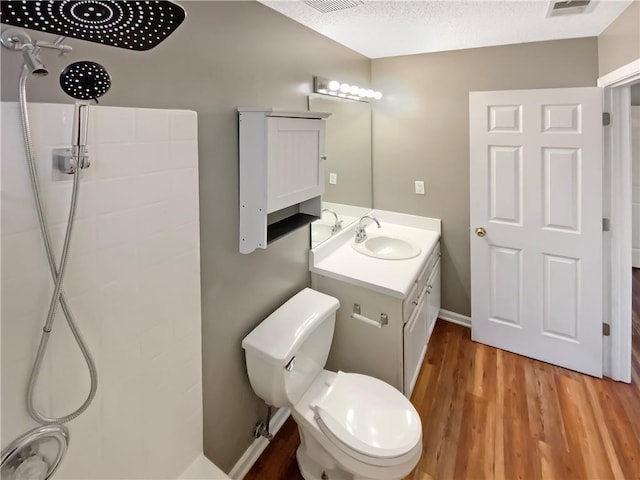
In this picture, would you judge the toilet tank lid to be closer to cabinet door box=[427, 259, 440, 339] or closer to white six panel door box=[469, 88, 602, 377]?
A: cabinet door box=[427, 259, 440, 339]

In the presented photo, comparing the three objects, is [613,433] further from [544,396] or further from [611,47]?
[611,47]

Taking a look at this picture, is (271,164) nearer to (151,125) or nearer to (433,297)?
(151,125)

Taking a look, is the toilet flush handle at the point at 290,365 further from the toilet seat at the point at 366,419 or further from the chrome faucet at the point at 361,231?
the chrome faucet at the point at 361,231

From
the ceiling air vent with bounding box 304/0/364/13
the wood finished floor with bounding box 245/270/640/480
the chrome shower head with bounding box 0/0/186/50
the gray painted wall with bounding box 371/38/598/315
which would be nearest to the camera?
the chrome shower head with bounding box 0/0/186/50

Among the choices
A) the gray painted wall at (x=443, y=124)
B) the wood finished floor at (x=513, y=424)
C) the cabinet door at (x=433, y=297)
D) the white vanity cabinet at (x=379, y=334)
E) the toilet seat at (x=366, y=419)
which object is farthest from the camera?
the cabinet door at (x=433, y=297)

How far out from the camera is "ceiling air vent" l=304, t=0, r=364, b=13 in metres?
1.66

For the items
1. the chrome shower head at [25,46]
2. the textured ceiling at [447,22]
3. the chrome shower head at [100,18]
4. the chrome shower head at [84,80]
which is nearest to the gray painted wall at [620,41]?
the textured ceiling at [447,22]

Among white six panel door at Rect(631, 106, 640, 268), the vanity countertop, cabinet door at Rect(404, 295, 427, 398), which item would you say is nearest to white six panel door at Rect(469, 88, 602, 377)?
the vanity countertop

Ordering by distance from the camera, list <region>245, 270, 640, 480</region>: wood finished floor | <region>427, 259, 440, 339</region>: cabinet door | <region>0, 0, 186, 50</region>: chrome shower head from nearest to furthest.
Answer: <region>0, 0, 186, 50</region>: chrome shower head, <region>245, 270, 640, 480</region>: wood finished floor, <region>427, 259, 440, 339</region>: cabinet door

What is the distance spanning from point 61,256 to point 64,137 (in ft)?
0.97

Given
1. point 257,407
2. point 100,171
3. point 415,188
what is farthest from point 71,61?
point 415,188

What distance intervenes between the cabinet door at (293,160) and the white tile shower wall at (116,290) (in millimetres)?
351

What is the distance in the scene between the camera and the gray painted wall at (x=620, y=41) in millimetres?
1680

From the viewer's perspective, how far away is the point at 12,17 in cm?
80
